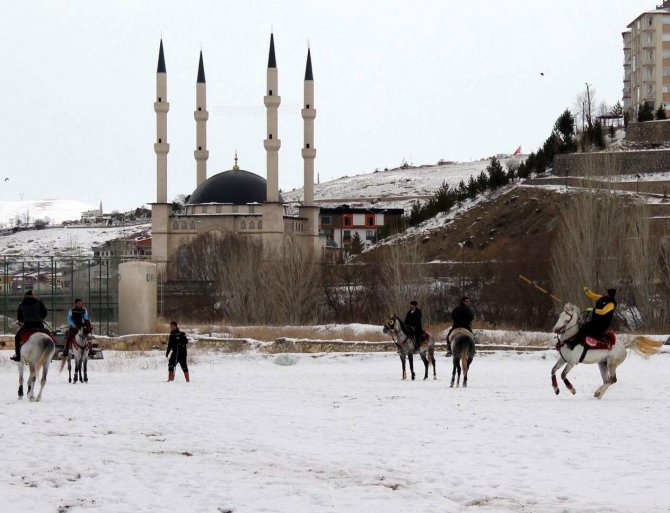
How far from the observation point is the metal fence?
44.3m

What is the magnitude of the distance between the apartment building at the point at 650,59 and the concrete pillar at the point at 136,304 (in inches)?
2042

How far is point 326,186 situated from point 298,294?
111m

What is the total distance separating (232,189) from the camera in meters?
83.9

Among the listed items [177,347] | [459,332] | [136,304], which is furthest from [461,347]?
[136,304]

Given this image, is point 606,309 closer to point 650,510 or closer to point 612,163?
point 650,510

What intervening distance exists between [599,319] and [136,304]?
2929 cm

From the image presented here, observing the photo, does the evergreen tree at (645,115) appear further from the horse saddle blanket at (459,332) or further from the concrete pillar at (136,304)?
the horse saddle blanket at (459,332)

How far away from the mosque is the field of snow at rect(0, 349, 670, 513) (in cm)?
5616

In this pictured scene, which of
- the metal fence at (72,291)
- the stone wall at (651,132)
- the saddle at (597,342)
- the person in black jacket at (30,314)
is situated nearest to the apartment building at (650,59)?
the stone wall at (651,132)

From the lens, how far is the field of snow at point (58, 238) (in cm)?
13612

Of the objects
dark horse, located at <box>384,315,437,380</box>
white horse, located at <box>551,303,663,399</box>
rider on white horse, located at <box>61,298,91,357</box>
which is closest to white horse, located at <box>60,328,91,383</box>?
rider on white horse, located at <box>61,298,91,357</box>

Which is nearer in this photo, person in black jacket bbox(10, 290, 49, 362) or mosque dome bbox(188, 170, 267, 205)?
person in black jacket bbox(10, 290, 49, 362)

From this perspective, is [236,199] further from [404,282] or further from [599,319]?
[599,319]

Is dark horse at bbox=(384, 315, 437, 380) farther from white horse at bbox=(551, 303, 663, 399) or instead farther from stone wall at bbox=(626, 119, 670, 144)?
stone wall at bbox=(626, 119, 670, 144)
